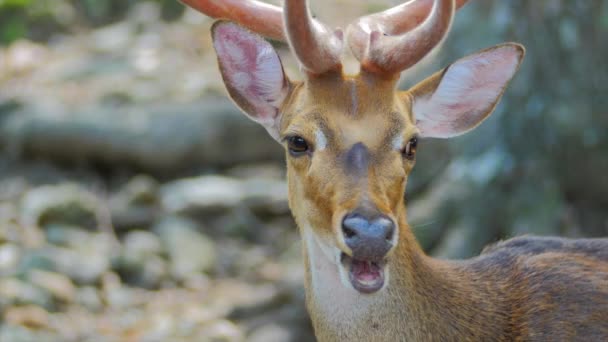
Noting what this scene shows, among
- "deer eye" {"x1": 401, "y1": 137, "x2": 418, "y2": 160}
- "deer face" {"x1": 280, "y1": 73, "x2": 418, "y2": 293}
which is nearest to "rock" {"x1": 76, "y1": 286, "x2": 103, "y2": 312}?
"deer face" {"x1": 280, "y1": 73, "x2": 418, "y2": 293}

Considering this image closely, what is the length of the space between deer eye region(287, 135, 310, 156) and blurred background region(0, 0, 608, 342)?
1.36 metres

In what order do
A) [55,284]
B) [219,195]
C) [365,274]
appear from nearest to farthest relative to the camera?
[365,274], [55,284], [219,195]

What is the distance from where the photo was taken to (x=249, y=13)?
216 inches

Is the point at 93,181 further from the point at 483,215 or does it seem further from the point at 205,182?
the point at 483,215

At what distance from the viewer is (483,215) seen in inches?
363

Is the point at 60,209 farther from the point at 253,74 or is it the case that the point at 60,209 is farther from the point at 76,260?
the point at 253,74

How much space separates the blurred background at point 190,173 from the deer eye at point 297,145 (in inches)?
53.7

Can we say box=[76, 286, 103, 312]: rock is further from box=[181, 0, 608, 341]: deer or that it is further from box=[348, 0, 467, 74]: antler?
box=[348, 0, 467, 74]: antler

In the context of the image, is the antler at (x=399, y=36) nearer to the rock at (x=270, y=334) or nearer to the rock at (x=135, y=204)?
the rock at (x=270, y=334)

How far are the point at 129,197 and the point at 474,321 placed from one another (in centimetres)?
703

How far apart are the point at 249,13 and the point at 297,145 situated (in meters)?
0.86

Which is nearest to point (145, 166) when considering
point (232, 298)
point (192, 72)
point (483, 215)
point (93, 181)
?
point (93, 181)

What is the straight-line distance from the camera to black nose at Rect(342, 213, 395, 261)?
14.6ft

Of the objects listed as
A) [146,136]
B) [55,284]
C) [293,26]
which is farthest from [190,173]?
[293,26]
